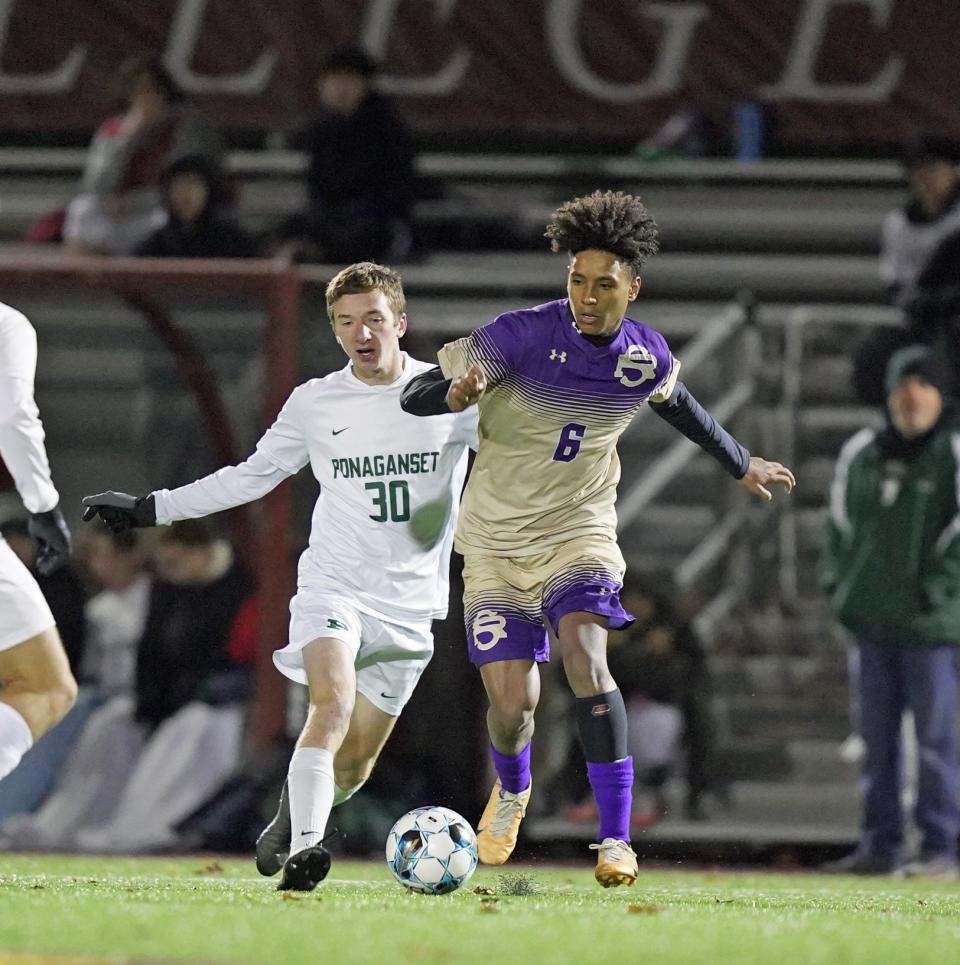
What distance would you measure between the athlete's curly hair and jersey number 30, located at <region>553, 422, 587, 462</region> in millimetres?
630

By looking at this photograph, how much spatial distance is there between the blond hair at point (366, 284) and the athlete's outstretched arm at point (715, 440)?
109cm

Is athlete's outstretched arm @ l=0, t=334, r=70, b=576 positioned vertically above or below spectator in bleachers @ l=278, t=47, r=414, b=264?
below

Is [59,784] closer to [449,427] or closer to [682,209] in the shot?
[449,427]

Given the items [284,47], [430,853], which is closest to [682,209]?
[284,47]

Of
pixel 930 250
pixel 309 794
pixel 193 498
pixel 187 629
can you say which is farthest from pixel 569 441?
pixel 930 250

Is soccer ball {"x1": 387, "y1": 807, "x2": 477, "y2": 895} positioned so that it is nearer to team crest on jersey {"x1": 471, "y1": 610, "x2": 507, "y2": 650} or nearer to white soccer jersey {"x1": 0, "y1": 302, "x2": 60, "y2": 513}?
team crest on jersey {"x1": 471, "y1": 610, "x2": 507, "y2": 650}

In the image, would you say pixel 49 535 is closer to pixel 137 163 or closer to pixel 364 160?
pixel 364 160

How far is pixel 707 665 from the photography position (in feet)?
43.3

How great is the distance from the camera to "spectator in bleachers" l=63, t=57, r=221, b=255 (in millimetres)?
13828

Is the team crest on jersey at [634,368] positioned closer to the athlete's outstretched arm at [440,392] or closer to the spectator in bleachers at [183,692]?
the athlete's outstretched arm at [440,392]

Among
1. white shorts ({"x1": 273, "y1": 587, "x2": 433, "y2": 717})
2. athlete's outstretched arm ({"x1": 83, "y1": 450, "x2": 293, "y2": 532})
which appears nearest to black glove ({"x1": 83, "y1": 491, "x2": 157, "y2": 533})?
athlete's outstretched arm ({"x1": 83, "y1": 450, "x2": 293, "y2": 532})

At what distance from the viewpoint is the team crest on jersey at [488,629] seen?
27.8ft

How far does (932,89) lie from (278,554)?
6.25m

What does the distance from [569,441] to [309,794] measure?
5.64 feet
